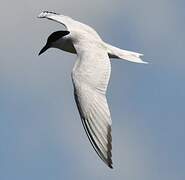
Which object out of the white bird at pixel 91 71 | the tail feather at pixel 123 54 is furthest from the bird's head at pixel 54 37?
the tail feather at pixel 123 54

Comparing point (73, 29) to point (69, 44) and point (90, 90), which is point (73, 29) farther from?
point (90, 90)

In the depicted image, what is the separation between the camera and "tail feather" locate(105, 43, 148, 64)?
51.2 feet

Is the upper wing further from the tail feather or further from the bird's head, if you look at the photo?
the bird's head

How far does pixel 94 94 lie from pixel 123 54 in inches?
140

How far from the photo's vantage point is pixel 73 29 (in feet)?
54.9

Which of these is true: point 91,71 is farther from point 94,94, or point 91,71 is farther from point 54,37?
point 54,37

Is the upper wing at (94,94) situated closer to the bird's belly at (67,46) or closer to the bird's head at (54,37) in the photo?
the bird's belly at (67,46)

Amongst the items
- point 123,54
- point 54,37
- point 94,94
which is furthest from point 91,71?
point 54,37

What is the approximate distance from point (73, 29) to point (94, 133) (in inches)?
206

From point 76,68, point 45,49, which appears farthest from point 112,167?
point 45,49

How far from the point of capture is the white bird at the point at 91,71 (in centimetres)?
1180

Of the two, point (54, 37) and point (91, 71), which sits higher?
point (54, 37)

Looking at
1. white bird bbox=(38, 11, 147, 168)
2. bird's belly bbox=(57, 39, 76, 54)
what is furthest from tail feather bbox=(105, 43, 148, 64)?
bird's belly bbox=(57, 39, 76, 54)

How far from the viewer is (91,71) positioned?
45.3 feet
